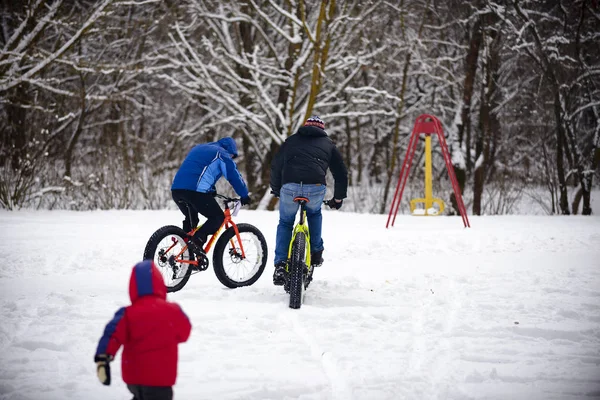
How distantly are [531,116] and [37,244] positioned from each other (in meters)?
18.4

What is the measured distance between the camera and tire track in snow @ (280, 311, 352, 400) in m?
3.87

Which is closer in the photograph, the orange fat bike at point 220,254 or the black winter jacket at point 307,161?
the black winter jacket at point 307,161

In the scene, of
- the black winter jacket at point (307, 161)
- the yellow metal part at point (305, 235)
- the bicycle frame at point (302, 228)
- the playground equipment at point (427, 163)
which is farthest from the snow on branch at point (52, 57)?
the yellow metal part at point (305, 235)

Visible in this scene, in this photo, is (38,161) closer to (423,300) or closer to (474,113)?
(423,300)

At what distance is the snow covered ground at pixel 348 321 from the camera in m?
3.99

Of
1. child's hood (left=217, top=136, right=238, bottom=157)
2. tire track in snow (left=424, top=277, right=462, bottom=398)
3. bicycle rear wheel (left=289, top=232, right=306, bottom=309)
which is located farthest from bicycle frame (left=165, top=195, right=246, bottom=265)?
tire track in snow (left=424, top=277, right=462, bottom=398)

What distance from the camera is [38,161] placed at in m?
12.5

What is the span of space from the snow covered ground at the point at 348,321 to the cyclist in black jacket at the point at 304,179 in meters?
0.58

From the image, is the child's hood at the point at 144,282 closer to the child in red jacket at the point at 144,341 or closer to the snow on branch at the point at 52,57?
the child in red jacket at the point at 144,341

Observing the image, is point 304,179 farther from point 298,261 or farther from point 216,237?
point 216,237

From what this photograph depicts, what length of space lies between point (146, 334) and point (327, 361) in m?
1.87

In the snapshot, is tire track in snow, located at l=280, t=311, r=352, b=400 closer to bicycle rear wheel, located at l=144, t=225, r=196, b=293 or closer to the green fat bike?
the green fat bike

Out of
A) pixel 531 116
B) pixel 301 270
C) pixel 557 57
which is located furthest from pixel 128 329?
pixel 531 116

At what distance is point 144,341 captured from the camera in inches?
114
